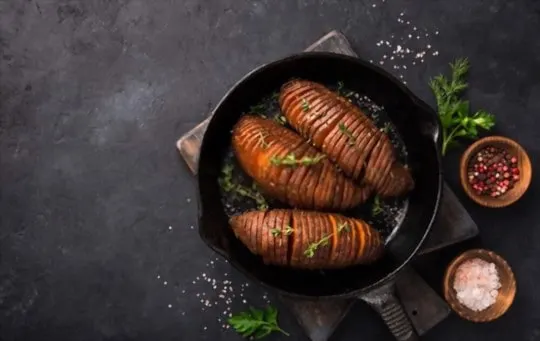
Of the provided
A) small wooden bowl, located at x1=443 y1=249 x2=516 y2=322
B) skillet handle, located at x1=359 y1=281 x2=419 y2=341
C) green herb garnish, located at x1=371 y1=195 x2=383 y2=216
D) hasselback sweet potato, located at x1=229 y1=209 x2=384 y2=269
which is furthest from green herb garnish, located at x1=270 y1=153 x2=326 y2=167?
small wooden bowl, located at x1=443 y1=249 x2=516 y2=322

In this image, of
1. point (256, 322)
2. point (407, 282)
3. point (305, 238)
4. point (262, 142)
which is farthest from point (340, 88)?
point (256, 322)

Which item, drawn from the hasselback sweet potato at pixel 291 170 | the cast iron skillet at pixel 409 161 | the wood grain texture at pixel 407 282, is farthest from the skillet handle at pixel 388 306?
the hasselback sweet potato at pixel 291 170

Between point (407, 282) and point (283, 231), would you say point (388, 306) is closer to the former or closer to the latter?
point (407, 282)

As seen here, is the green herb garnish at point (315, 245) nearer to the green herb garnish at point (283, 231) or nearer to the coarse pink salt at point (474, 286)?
the green herb garnish at point (283, 231)

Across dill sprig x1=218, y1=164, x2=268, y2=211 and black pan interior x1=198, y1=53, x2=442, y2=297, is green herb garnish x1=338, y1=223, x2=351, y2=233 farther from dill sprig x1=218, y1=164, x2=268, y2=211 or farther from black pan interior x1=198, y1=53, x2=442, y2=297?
dill sprig x1=218, y1=164, x2=268, y2=211

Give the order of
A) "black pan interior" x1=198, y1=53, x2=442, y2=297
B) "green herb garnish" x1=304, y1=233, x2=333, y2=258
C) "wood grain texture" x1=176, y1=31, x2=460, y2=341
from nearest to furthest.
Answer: "green herb garnish" x1=304, y1=233, x2=333, y2=258, "black pan interior" x1=198, y1=53, x2=442, y2=297, "wood grain texture" x1=176, y1=31, x2=460, y2=341

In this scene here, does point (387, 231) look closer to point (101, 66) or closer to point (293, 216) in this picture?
point (293, 216)

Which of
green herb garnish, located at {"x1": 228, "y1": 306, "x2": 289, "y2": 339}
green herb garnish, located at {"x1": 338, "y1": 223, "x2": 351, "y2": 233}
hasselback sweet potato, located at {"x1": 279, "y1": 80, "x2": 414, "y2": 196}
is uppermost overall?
hasselback sweet potato, located at {"x1": 279, "y1": 80, "x2": 414, "y2": 196}
